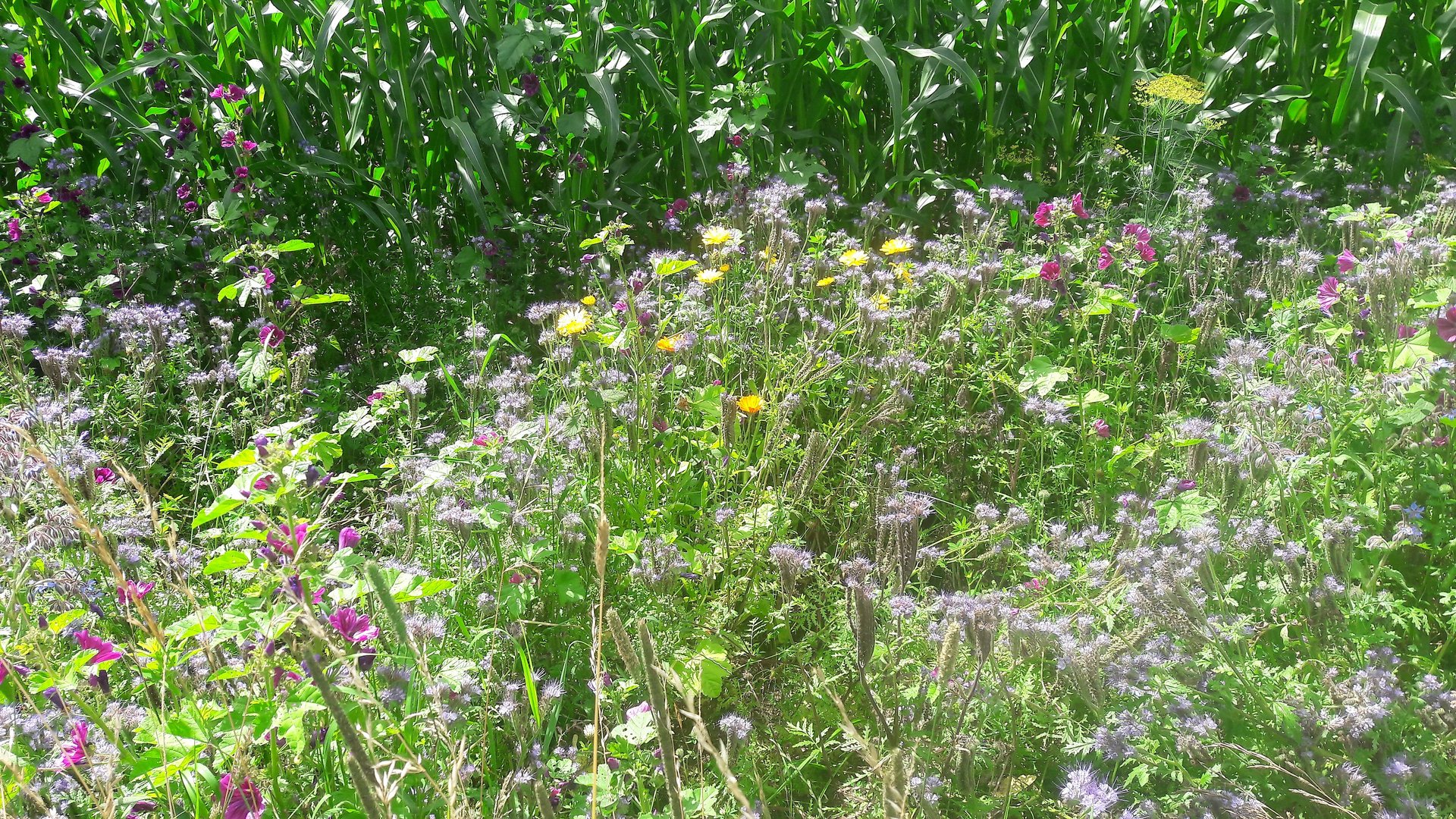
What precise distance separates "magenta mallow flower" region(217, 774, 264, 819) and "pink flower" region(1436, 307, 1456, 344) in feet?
7.85

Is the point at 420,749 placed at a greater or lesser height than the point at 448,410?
greater

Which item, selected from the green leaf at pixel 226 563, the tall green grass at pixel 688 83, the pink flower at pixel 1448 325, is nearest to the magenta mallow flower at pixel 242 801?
the green leaf at pixel 226 563

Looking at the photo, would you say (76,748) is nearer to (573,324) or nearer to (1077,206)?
(573,324)

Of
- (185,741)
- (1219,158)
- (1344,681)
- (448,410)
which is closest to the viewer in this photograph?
(185,741)

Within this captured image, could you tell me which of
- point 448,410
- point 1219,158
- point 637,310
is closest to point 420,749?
point 637,310

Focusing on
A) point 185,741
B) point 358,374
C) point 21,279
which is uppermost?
point 185,741

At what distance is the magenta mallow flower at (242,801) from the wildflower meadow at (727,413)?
15mm

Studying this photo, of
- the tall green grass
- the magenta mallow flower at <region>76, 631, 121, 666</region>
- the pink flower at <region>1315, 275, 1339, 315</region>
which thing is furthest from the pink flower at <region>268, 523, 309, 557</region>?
the tall green grass

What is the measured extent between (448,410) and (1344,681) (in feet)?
9.12

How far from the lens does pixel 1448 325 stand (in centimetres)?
214

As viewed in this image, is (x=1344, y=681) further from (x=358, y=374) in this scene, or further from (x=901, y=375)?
(x=358, y=374)

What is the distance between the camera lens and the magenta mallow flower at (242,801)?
159cm

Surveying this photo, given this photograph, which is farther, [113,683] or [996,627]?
[113,683]

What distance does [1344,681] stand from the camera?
1.91m
